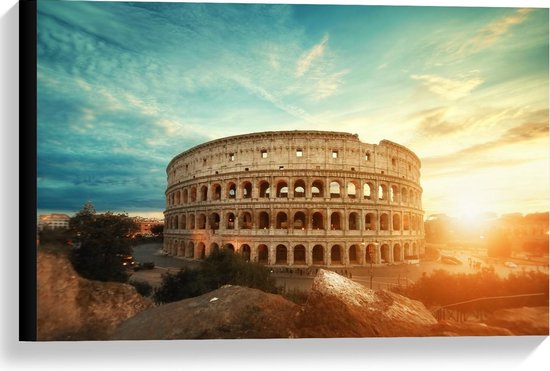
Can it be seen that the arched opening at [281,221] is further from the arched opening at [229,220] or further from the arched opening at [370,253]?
the arched opening at [370,253]

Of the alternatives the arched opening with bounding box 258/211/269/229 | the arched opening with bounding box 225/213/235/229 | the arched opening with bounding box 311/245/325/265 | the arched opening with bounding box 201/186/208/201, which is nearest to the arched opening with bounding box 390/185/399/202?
the arched opening with bounding box 311/245/325/265

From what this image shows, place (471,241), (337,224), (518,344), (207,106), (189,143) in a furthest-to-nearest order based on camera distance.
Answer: (337,224)
(471,241)
(189,143)
(207,106)
(518,344)

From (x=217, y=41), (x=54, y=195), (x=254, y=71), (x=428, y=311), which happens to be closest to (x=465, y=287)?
(x=428, y=311)

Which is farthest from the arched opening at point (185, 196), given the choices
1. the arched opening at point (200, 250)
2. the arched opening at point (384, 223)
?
the arched opening at point (384, 223)

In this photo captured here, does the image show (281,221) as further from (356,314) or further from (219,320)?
(219,320)

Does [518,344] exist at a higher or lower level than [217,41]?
lower

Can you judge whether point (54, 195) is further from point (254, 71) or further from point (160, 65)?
point (254, 71)
